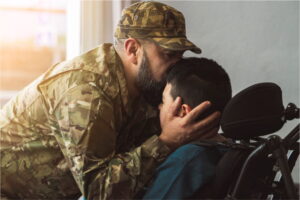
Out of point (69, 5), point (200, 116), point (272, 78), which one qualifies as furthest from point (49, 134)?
point (272, 78)

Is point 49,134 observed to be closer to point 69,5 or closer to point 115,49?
point 115,49

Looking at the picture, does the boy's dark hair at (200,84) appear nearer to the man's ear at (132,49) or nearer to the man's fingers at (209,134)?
the man's fingers at (209,134)

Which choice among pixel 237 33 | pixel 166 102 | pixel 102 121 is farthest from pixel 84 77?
pixel 237 33

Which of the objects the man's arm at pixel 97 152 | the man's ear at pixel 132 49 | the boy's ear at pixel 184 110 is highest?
the man's ear at pixel 132 49

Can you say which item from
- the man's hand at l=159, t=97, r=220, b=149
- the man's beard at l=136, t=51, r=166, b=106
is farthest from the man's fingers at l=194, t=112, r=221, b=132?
the man's beard at l=136, t=51, r=166, b=106

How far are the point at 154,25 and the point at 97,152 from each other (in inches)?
17.5

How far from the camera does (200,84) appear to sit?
128 cm

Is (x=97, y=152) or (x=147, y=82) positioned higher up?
(x=147, y=82)

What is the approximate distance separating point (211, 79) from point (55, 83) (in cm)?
45

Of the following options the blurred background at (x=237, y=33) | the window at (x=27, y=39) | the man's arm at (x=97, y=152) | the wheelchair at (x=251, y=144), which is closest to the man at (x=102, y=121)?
the man's arm at (x=97, y=152)

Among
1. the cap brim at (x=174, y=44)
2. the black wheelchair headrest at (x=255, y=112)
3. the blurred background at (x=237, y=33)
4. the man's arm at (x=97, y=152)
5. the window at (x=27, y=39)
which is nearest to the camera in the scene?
the black wheelchair headrest at (x=255, y=112)

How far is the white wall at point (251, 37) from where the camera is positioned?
2018mm

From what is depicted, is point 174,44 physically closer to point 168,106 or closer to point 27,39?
point 168,106

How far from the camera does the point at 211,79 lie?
129 cm
